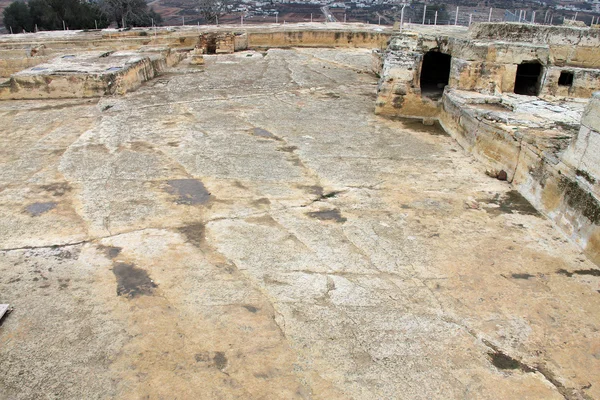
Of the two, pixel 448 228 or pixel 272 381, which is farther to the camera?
pixel 448 228

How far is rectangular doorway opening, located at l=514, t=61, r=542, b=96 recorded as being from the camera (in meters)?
7.72

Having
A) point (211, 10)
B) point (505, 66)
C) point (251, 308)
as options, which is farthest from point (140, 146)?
point (211, 10)

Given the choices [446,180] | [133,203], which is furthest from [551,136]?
[133,203]

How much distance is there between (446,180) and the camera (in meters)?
5.25

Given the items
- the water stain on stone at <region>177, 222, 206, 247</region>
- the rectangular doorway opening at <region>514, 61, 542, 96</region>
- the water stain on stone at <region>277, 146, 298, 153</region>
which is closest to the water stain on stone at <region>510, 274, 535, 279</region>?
the water stain on stone at <region>177, 222, 206, 247</region>

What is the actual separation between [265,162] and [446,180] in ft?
7.10

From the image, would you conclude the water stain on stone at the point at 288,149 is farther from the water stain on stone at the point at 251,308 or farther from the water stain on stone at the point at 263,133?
the water stain on stone at the point at 251,308

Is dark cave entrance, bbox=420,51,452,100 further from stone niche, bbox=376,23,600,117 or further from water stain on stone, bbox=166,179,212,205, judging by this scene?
water stain on stone, bbox=166,179,212,205

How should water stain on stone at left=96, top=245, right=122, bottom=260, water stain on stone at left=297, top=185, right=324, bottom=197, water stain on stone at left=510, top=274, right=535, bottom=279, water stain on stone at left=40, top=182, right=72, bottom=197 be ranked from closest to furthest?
1. water stain on stone at left=510, top=274, right=535, bottom=279
2. water stain on stone at left=96, top=245, right=122, bottom=260
3. water stain on stone at left=40, top=182, right=72, bottom=197
4. water stain on stone at left=297, top=185, right=324, bottom=197

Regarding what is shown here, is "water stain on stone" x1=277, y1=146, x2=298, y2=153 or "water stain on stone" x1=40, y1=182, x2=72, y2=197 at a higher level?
"water stain on stone" x1=277, y1=146, x2=298, y2=153

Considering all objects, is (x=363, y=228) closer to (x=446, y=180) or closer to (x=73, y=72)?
(x=446, y=180)

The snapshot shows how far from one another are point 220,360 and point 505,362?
170 cm

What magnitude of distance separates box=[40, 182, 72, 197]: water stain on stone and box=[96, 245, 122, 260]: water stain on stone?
1338 mm

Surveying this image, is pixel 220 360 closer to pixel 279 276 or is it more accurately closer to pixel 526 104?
pixel 279 276
